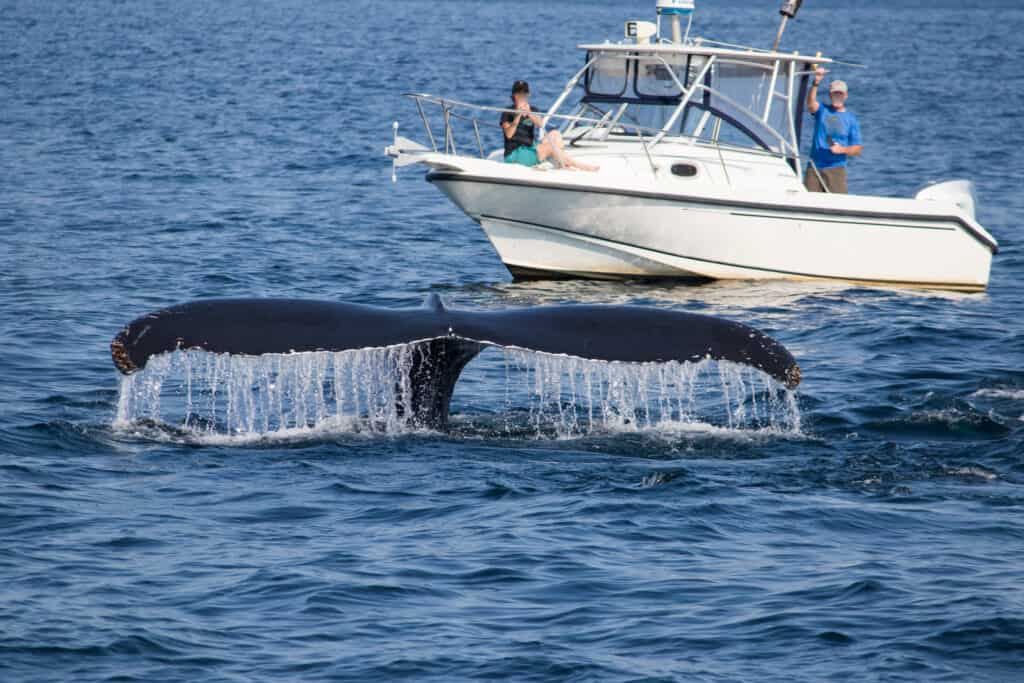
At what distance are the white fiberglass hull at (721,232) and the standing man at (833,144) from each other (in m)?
0.76

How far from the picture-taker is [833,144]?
1756 centimetres

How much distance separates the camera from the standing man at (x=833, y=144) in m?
17.5

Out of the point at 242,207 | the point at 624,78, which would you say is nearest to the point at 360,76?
the point at 242,207

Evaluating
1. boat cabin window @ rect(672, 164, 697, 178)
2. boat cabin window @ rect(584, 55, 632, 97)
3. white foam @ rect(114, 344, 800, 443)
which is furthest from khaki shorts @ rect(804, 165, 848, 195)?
white foam @ rect(114, 344, 800, 443)

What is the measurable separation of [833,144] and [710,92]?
1.41 meters

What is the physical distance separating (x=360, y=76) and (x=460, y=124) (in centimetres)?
1369

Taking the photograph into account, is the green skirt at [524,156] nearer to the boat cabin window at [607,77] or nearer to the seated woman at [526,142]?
the seated woman at [526,142]

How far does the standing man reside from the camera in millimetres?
17469

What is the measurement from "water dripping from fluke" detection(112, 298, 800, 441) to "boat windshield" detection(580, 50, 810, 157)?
17.7ft

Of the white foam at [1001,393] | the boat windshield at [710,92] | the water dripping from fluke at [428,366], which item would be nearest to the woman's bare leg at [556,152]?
the boat windshield at [710,92]

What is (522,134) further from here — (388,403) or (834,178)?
(388,403)

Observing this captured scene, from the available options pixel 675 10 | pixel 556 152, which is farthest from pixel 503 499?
pixel 675 10

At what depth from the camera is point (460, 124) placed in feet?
119

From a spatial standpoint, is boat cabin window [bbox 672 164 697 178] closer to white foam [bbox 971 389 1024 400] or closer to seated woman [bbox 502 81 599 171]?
seated woman [bbox 502 81 599 171]
